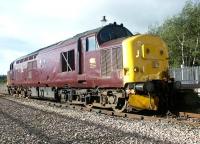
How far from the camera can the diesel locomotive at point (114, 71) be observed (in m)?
14.5

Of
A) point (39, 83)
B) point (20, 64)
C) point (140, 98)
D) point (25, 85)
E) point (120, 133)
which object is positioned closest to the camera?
point (120, 133)

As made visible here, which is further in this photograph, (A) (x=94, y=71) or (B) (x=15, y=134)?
(A) (x=94, y=71)

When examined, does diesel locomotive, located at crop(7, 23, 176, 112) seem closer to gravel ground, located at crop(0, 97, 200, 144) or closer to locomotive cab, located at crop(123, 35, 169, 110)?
locomotive cab, located at crop(123, 35, 169, 110)

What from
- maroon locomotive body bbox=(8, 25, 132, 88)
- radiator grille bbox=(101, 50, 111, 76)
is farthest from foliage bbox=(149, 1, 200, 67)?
radiator grille bbox=(101, 50, 111, 76)

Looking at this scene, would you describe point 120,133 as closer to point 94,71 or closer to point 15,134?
point 15,134

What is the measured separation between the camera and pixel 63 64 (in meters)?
20.2

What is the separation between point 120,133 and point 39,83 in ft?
49.4

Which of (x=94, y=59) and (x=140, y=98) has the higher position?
(x=94, y=59)

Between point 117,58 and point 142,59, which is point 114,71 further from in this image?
point 142,59

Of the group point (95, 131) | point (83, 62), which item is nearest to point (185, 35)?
point (83, 62)

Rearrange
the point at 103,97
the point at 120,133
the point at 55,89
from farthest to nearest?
1. the point at 55,89
2. the point at 103,97
3. the point at 120,133

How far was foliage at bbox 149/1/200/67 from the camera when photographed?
169 ft

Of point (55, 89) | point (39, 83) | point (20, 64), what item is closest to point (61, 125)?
point (55, 89)

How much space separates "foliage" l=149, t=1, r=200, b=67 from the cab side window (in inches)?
1376
